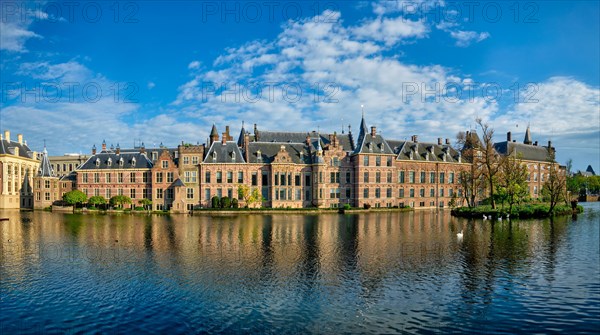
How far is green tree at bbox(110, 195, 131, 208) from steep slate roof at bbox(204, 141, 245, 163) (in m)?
17.1

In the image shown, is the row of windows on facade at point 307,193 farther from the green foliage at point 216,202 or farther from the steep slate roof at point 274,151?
the steep slate roof at point 274,151

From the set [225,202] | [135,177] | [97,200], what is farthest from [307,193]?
[97,200]

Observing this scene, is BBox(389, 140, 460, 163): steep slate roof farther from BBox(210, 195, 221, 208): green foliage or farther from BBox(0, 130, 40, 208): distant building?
BBox(0, 130, 40, 208): distant building

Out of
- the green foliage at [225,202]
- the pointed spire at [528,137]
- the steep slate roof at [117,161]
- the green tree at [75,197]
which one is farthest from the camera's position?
the pointed spire at [528,137]

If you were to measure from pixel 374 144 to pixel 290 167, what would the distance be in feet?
57.3

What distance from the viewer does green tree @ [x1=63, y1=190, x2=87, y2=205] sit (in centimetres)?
7319

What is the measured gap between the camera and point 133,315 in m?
17.2

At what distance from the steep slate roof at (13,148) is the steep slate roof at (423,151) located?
85.9 meters

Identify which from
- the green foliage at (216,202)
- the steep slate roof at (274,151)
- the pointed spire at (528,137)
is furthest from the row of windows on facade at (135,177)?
the pointed spire at (528,137)

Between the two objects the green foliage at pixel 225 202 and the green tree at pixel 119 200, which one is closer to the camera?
the green foliage at pixel 225 202

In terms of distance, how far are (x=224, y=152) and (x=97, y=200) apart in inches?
1018

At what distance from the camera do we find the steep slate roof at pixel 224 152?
7300cm

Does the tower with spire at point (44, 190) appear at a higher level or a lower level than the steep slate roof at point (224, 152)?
lower

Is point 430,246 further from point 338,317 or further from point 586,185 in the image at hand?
point 586,185
